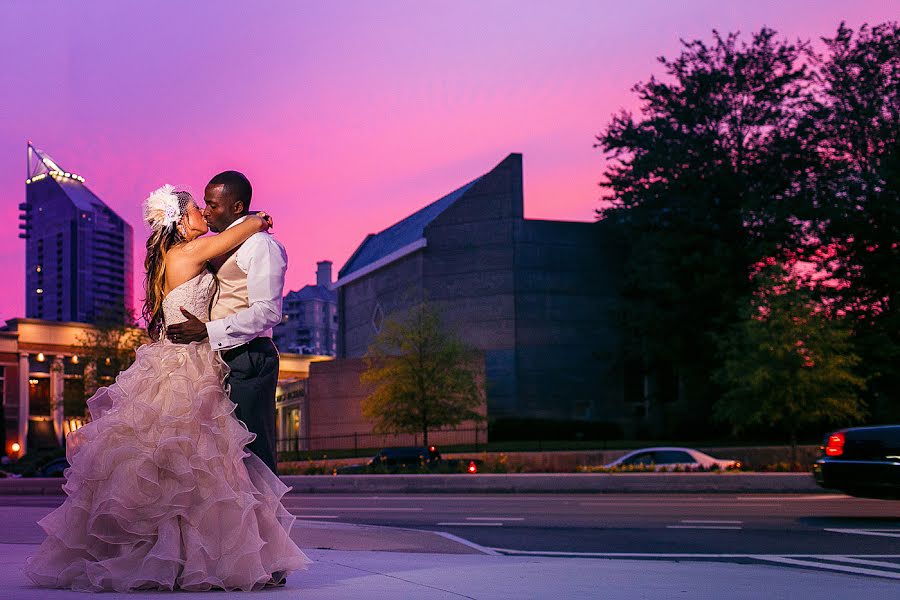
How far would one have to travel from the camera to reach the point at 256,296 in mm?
6258

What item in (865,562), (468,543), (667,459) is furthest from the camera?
(667,459)

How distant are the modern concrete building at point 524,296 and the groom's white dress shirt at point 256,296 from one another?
164ft

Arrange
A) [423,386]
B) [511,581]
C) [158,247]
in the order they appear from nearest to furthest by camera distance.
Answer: [158,247] < [511,581] < [423,386]

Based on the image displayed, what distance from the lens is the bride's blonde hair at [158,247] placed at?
21.5 ft

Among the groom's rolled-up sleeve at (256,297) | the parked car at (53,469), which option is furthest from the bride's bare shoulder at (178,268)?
the parked car at (53,469)

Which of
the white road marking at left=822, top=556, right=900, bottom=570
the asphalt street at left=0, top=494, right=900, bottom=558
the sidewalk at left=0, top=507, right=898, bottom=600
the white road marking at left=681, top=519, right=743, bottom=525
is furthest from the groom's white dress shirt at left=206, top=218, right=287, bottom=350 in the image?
the white road marking at left=681, top=519, right=743, bottom=525

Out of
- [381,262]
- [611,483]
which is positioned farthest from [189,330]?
[381,262]

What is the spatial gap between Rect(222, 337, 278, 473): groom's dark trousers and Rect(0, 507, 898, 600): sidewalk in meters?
0.80

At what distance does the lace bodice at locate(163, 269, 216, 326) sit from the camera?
6398 mm

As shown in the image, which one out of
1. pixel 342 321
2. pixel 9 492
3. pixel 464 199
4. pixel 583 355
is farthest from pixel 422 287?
pixel 9 492

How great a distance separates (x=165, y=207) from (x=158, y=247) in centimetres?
24

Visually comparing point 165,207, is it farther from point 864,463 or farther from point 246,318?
point 864,463

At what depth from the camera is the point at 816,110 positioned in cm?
5269

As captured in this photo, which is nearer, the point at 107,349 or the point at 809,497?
the point at 809,497
